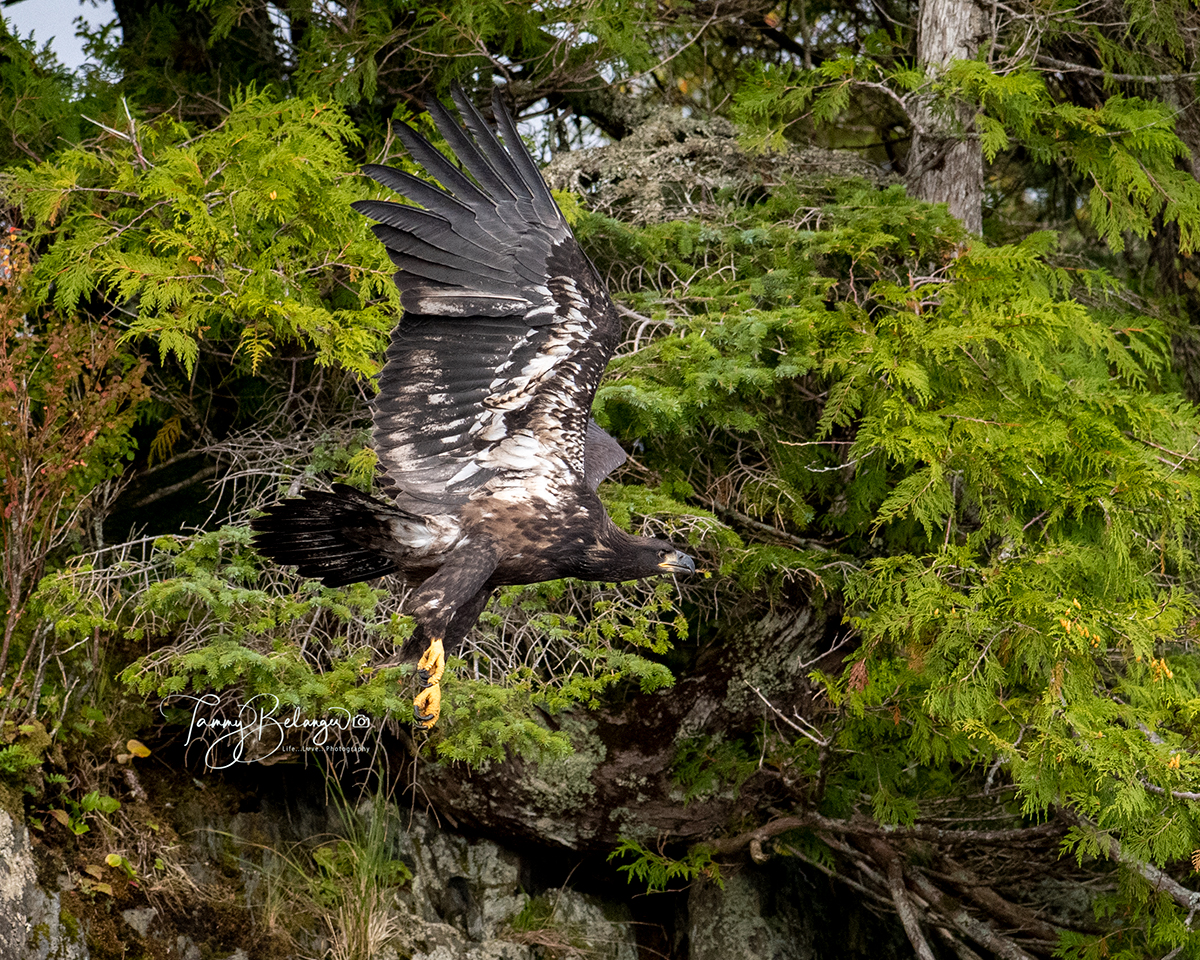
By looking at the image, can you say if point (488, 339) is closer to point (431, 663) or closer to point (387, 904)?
point (431, 663)

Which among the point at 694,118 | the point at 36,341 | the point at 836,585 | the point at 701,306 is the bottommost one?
the point at 836,585

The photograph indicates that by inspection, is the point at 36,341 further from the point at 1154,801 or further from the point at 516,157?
the point at 1154,801

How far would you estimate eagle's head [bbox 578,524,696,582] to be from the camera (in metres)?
3.68

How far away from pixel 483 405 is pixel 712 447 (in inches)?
99.8

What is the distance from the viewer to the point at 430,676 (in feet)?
11.0

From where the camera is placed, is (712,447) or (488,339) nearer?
(488,339)

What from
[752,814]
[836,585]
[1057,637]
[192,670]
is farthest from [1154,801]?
[192,670]

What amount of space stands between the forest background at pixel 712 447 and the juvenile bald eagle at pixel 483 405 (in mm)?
575

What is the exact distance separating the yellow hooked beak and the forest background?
1073mm

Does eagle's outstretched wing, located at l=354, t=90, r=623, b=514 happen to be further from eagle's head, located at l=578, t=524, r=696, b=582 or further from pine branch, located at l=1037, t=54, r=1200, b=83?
Answer: pine branch, located at l=1037, t=54, r=1200, b=83

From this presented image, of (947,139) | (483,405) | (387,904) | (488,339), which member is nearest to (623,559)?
(483,405)

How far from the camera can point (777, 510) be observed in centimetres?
565

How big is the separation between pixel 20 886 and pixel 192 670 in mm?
1010

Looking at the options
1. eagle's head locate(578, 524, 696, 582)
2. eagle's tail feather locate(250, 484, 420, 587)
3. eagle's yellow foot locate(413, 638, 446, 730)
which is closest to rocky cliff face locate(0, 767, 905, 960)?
eagle's tail feather locate(250, 484, 420, 587)
